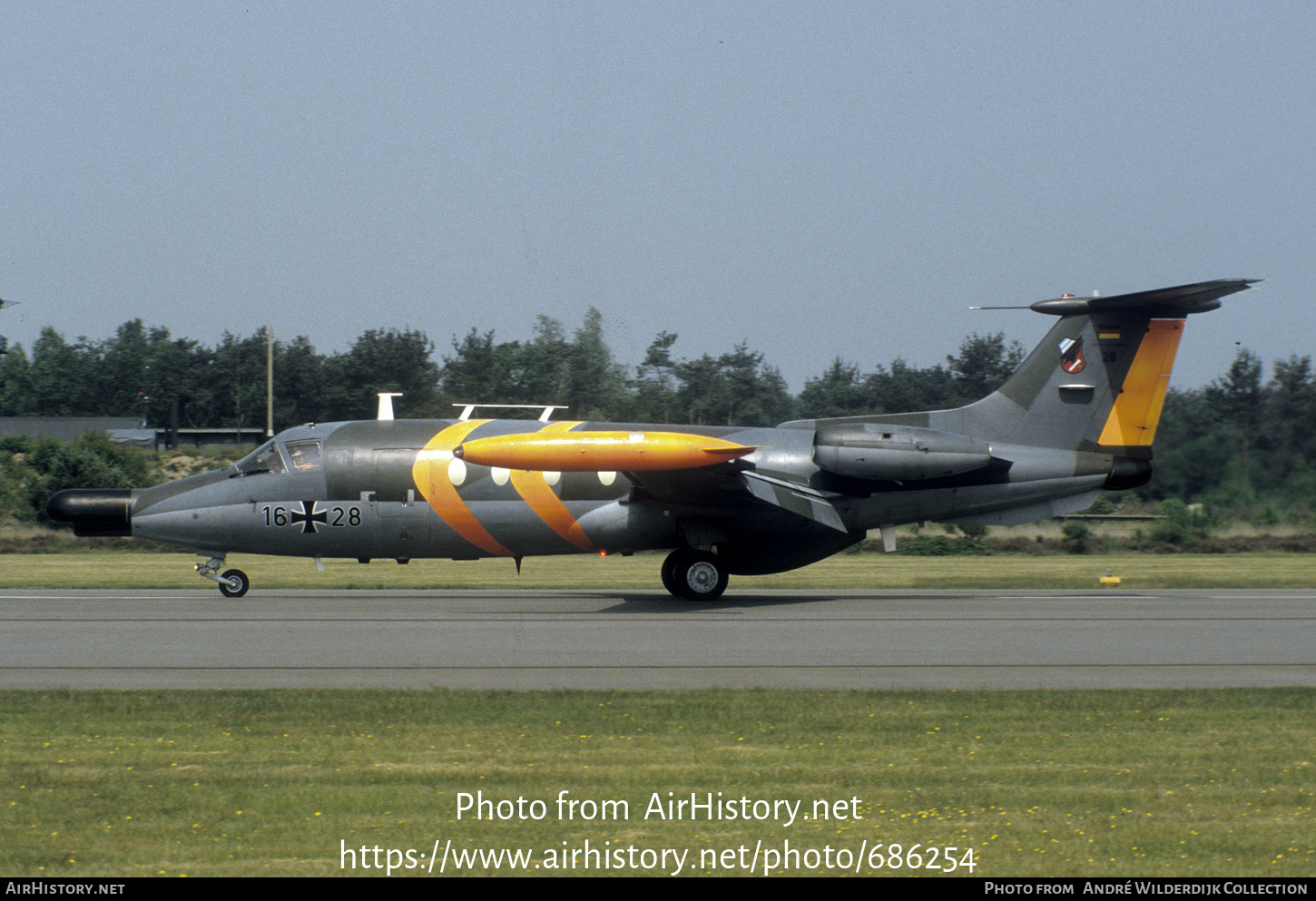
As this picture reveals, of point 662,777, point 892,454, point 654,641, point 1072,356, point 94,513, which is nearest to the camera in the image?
point 662,777

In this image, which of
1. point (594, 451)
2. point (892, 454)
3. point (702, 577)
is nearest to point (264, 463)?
point (594, 451)

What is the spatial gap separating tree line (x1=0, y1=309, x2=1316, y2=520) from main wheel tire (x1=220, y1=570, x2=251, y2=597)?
1828cm

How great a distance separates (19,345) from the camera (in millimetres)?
107750

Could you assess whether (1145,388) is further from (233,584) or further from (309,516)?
(233,584)

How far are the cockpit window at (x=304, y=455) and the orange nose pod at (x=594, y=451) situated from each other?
12.4ft

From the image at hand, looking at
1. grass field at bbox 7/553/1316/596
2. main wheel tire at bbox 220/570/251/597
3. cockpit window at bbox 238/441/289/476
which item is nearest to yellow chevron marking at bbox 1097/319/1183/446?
grass field at bbox 7/553/1316/596

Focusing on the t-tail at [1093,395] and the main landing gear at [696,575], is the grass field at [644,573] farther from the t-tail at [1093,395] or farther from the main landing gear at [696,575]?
the t-tail at [1093,395]

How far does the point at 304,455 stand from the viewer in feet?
65.3

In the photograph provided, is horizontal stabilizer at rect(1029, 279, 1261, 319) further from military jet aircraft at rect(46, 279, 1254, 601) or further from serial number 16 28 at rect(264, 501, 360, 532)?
serial number 16 28 at rect(264, 501, 360, 532)

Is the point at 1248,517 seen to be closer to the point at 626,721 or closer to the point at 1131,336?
the point at 1131,336

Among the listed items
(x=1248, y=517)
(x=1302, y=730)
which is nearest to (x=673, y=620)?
(x=1302, y=730)

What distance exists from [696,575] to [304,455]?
702 centimetres

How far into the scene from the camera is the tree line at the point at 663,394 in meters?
27.1

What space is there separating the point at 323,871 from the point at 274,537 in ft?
49.9
